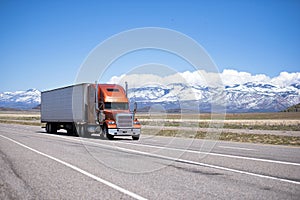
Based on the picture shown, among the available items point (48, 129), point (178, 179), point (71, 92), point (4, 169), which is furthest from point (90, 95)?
point (178, 179)

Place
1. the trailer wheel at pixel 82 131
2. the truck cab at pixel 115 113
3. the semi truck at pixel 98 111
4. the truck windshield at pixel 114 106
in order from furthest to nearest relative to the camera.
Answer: the trailer wheel at pixel 82 131 → the truck windshield at pixel 114 106 → the semi truck at pixel 98 111 → the truck cab at pixel 115 113

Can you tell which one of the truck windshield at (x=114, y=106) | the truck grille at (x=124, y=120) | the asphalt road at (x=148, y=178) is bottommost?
the asphalt road at (x=148, y=178)

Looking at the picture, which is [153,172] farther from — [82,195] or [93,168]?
[82,195]

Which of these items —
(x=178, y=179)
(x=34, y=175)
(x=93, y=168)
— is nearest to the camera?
(x=178, y=179)

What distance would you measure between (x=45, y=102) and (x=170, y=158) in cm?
2733

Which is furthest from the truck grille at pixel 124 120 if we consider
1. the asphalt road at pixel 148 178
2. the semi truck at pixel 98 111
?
the asphalt road at pixel 148 178

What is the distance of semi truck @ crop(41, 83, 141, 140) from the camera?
2594 cm

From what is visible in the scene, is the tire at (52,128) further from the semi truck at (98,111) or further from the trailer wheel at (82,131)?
the trailer wheel at (82,131)

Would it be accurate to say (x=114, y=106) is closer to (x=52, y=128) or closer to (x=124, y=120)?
(x=124, y=120)

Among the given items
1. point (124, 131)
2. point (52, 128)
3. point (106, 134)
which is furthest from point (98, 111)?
point (52, 128)

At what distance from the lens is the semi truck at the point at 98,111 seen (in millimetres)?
25938

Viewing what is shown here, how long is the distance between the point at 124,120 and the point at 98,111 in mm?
2216

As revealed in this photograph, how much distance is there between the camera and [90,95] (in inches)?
1110

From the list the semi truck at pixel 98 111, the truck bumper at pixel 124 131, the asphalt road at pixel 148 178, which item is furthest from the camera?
the semi truck at pixel 98 111
